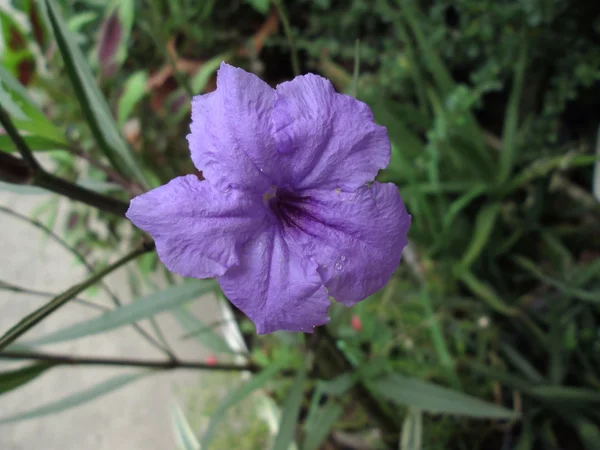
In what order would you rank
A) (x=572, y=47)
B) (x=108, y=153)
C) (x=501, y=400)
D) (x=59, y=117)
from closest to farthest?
(x=108, y=153) → (x=501, y=400) → (x=572, y=47) → (x=59, y=117)

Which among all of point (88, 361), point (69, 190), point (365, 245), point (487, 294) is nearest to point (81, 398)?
point (88, 361)

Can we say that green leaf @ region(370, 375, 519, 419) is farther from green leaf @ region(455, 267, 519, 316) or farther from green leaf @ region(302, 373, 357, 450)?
green leaf @ region(455, 267, 519, 316)

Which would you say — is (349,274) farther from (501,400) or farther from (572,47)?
(572,47)

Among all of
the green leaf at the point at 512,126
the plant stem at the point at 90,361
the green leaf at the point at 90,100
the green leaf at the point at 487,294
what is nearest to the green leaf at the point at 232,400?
the plant stem at the point at 90,361

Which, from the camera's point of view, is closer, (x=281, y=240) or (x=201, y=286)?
(x=281, y=240)

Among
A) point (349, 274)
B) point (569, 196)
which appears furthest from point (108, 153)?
point (569, 196)

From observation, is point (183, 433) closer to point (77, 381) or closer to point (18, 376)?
point (18, 376)
